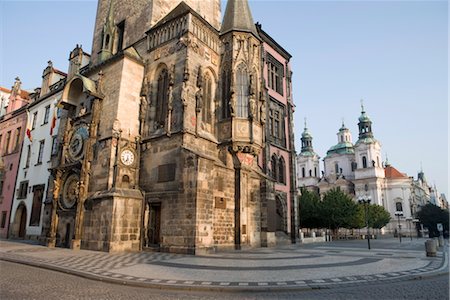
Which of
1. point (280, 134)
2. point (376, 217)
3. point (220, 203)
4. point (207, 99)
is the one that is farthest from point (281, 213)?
point (376, 217)

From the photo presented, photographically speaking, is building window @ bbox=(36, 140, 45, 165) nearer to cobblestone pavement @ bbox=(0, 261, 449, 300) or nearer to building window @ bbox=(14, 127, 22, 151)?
building window @ bbox=(14, 127, 22, 151)

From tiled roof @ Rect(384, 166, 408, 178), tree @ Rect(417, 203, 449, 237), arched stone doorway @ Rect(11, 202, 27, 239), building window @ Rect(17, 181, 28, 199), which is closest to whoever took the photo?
arched stone doorway @ Rect(11, 202, 27, 239)

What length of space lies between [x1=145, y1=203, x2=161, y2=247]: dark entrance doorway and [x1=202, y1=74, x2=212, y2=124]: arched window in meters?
6.38

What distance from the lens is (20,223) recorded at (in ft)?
93.8

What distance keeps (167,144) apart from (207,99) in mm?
4547

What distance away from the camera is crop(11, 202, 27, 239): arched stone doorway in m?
28.1

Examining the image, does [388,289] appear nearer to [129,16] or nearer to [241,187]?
[241,187]

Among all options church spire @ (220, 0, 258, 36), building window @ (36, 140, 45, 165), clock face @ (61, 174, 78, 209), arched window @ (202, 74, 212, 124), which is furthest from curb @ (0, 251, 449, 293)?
building window @ (36, 140, 45, 165)

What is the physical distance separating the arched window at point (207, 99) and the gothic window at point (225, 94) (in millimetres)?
895

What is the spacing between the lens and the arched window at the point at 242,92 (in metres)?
20.2

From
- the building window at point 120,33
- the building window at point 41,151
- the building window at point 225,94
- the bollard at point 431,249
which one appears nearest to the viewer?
the bollard at point 431,249

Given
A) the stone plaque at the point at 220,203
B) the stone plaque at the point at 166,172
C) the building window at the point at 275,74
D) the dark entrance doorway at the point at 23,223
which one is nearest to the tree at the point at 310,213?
the building window at the point at 275,74

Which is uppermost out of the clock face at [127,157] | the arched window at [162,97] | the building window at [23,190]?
the arched window at [162,97]

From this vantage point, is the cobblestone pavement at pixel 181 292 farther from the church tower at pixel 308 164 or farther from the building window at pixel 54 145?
the church tower at pixel 308 164
